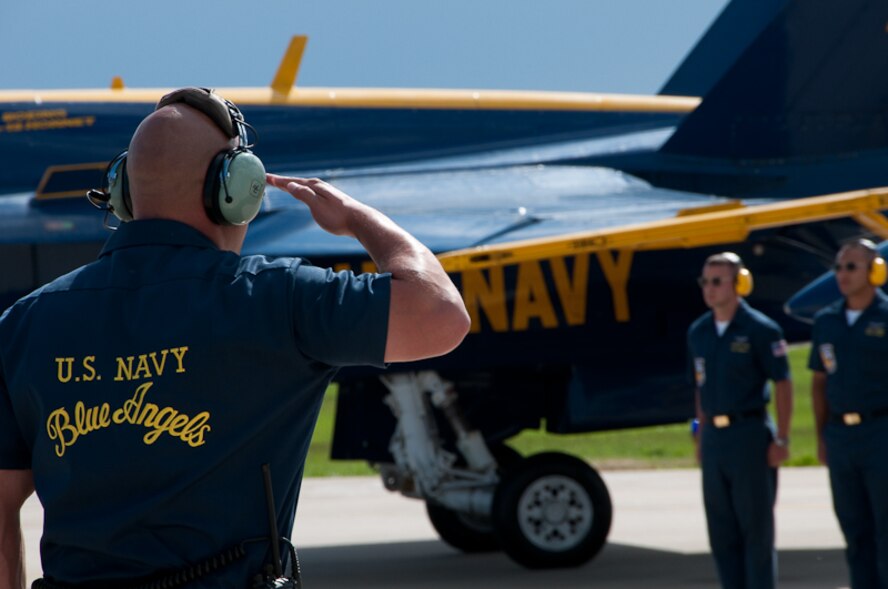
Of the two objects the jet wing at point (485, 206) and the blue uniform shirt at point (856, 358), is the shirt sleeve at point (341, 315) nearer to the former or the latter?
the blue uniform shirt at point (856, 358)

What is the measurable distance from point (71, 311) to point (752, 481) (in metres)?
5.53

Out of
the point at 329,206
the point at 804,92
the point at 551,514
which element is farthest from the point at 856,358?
the point at 329,206

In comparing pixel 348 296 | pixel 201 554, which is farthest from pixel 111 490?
pixel 348 296

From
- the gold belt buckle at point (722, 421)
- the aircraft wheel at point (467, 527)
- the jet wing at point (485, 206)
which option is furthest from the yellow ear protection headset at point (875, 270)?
the aircraft wheel at point (467, 527)

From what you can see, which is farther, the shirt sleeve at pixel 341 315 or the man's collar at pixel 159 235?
the man's collar at pixel 159 235

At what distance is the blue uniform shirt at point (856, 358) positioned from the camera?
709 cm

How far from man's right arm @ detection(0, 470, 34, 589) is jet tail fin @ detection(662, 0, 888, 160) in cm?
877

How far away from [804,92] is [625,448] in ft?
34.8

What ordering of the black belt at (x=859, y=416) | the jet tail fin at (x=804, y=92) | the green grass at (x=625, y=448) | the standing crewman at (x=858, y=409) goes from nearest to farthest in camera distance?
the standing crewman at (x=858, y=409) → the black belt at (x=859, y=416) → the jet tail fin at (x=804, y=92) → the green grass at (x=625, y=448)

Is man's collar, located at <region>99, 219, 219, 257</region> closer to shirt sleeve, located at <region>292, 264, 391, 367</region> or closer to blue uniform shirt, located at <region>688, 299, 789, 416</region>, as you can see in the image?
shirt sleeve, located at <region>292, 264, 391, 367</region>

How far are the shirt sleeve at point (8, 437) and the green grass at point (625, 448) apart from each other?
13.2 meters

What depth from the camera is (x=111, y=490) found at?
6.97ft

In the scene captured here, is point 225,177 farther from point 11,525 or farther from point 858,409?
point 858,409

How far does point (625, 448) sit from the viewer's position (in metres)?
20.3
